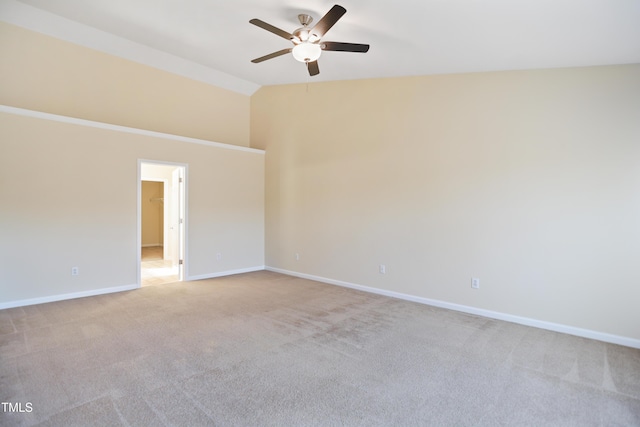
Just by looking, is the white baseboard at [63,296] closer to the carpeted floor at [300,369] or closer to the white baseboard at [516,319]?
the carpeted floor at [300,369]

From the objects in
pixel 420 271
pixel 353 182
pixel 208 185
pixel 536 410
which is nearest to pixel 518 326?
pixel 420 271

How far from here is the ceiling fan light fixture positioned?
312 cm

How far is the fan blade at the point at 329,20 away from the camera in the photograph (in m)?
2.52

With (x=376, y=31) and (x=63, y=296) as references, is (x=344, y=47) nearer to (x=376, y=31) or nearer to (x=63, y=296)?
(x=376, y=31)

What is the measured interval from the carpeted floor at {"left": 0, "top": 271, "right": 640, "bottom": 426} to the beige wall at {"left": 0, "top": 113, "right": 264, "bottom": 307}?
588mm

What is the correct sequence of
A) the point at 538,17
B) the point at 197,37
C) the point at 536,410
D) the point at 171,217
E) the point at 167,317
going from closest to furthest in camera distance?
1. the point at 536,410
2. the point at 538,17
3. the point at 167,317
4. the point at 197,37
5. the point at 171,217

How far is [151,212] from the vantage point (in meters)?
10.7

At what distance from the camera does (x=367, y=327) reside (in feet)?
12.0

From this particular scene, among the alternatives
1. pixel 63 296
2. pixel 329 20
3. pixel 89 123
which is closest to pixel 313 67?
pixel 329 20

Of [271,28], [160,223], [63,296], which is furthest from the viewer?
[160,223]

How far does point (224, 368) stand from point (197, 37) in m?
4.13

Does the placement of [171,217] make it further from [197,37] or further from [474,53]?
[474,53]

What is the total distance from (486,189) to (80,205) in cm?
558

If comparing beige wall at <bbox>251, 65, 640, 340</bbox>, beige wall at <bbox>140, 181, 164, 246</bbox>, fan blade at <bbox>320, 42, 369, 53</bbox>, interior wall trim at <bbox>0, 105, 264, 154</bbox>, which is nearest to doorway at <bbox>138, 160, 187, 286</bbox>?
beige wall at <bbox>140, 181, 164, 246</bbox>
